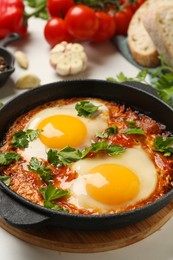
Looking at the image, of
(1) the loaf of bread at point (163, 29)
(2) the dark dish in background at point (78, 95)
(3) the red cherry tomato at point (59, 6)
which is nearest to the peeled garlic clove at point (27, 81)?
(2) the dark dish in background at point (78, 95)

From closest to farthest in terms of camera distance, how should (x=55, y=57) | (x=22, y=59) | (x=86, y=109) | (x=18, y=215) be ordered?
(x=18, y=215) < (x=86, y=109) < (x=55, y=57) < (x=22, y=59)

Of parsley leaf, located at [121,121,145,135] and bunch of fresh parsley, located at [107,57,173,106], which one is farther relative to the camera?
bunch of fresh parsley, located at [107,57,173,106]

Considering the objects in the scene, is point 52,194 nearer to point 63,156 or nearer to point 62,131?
point 63,156

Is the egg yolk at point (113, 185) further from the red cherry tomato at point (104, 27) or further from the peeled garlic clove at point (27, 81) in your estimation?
the red cherry tomato at point (104, 27)

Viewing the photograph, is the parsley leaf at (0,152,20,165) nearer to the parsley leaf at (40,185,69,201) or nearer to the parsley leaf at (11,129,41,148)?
the parsley leaf at (11,129,41,148)

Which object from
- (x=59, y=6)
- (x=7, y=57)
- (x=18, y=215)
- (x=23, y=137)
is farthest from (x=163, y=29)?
(x=18, y=215)

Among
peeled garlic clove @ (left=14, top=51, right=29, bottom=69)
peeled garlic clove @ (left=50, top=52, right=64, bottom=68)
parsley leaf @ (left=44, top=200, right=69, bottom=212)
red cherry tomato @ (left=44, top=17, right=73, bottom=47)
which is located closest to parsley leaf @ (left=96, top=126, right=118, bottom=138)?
parsley leaf @ (left=44, top=200, right=69, bottom=212)
